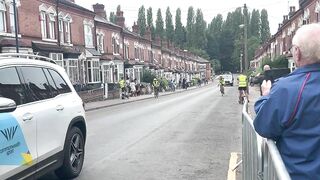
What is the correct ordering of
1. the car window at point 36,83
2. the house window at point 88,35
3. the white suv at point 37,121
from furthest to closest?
1. the house window at point 88,35
2. the car window at point 36,83
3. the white suv at point 37,121

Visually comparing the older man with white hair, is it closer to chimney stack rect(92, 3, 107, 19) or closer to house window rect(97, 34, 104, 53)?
house window rect(97, 34, 104, 53)

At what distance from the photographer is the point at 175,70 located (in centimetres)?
9081

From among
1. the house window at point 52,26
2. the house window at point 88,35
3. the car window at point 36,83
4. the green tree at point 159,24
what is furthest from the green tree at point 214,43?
the car window at point 36,83

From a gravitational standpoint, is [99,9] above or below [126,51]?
above

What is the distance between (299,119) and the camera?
286 cm

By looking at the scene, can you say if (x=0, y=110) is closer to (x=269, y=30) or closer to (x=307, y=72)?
(x=307, y=72)

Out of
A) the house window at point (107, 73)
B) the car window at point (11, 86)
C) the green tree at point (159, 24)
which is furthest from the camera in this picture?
the green tree at point (159, 24)

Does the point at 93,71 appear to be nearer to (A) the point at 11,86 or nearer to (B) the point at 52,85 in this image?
(B) the point at 52,85

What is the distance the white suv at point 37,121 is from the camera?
503 cm

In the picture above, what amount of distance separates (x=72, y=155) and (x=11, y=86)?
210 cm

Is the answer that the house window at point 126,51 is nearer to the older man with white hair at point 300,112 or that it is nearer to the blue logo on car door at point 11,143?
the blue logo on car door at point 11,143

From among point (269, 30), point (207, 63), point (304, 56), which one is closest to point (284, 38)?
point (304, 56)

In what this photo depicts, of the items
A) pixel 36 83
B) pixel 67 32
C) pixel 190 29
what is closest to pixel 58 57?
pixel 67 32

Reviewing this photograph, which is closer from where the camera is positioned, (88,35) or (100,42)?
(88,35)
